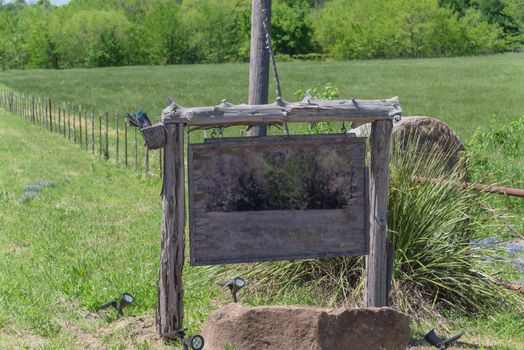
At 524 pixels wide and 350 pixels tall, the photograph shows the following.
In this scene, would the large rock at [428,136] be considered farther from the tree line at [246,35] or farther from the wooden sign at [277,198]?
the tree line at [246,35]

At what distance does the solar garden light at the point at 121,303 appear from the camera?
19.5 feet

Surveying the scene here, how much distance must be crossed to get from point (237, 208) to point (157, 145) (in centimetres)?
71

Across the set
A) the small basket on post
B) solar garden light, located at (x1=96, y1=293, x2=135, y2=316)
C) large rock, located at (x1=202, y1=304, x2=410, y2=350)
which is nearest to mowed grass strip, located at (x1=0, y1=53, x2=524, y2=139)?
solar garden light, located at (x1=96, y1=293, x2=135, y2=316)

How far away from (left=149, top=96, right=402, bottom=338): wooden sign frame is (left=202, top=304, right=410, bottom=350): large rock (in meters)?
0.49

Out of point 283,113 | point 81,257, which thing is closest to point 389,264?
point 283,113

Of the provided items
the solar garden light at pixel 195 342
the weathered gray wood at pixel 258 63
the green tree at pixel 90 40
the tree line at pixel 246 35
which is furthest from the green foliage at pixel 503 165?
the green tree at pixel 90 40

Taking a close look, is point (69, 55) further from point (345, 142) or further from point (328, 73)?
point (345, 142)

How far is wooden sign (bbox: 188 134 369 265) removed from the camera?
555 centimetres

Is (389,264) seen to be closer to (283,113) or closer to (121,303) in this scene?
(283,113)

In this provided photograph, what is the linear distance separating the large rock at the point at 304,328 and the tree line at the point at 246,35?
355 ft

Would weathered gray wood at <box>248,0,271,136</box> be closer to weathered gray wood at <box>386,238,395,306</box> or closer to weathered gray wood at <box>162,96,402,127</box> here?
weathered gray wood at <box>386,238,395,306</box>

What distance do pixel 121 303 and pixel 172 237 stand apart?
886 millimetres

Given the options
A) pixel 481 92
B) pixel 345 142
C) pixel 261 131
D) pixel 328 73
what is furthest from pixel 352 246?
pixel 328 73

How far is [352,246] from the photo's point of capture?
586cm
